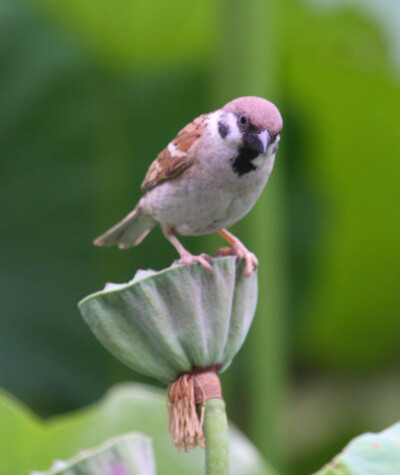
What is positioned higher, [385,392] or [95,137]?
[95,137]

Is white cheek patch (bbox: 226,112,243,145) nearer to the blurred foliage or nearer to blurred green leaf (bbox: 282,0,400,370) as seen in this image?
the blurred foliage

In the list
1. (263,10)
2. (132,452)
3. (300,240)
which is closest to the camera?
(132,452)

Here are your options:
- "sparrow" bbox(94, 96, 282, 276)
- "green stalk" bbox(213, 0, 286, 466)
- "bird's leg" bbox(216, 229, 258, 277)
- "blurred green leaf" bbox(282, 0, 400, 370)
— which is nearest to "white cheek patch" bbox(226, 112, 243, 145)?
"sparrow" bbox(94, 96, 282, 276)

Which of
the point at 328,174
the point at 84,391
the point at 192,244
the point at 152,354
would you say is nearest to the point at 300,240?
the point at 328,174

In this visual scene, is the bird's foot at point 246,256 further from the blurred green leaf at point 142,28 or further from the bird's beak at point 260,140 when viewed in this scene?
the blurred green leaf at point 142,28

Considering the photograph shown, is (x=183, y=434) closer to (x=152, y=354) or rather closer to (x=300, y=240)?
(x=152, y=354)

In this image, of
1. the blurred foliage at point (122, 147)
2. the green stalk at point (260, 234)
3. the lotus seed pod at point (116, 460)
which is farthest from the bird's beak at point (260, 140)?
the blurred foliage at point (122, 147)

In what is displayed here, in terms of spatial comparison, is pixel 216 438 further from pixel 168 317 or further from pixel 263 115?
pixel 263 115
